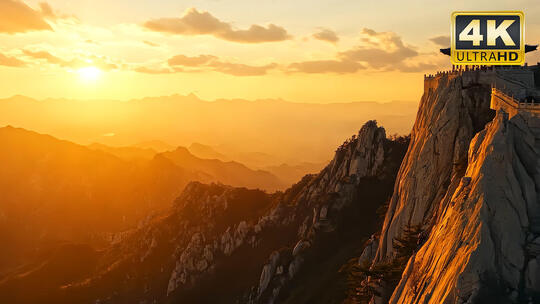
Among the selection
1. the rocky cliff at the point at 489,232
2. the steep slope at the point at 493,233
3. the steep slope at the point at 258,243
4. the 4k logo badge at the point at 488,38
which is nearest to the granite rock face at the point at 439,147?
the 4k logo badge at the point at 488,38

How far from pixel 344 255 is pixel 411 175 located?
4470 cm

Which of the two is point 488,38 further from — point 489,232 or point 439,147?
point 489,232

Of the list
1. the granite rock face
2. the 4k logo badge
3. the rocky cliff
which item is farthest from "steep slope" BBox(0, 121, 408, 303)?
the rocky cliff

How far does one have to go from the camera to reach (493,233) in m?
27.1

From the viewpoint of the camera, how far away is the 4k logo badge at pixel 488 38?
5050 centimetres

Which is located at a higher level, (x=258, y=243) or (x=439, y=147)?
(x=439, y=147)

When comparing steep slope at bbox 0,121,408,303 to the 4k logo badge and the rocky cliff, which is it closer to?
the 4k logo badge

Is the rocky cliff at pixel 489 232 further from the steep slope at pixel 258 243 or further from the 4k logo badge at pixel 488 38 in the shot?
the steep slope at pixel 258 243

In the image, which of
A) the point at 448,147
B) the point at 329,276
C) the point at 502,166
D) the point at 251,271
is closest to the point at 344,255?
the point at 329,276

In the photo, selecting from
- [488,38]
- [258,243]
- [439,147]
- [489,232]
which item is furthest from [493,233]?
[258,243]

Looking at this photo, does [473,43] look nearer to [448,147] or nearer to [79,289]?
[448,147]

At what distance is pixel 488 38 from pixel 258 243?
328ft

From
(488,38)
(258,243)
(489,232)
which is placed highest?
(488,38)

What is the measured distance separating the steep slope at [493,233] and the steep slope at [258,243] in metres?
50.1
